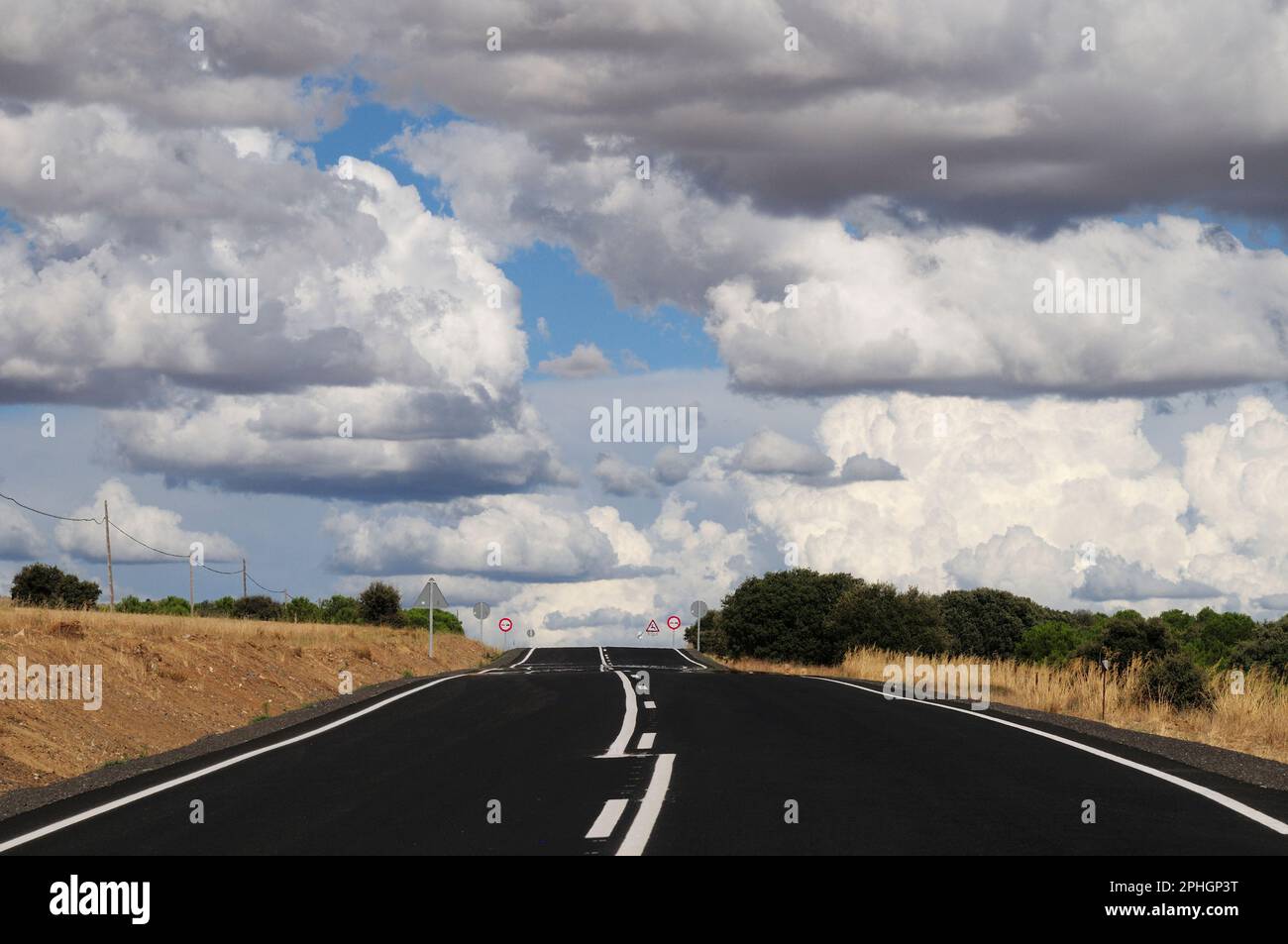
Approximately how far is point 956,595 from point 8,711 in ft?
312

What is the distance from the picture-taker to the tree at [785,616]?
77250 mm

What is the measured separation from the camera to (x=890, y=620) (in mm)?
62000

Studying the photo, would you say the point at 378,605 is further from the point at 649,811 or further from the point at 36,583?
the point at 649,811

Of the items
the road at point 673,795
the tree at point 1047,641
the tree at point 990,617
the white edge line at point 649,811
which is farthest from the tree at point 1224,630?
the white edge line at point 649,811

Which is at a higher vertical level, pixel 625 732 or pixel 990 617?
pixel 625 732

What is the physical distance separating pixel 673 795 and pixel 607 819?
50.8 inches

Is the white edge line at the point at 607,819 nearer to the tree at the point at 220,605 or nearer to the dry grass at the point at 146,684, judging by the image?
the dry grass at the point at 146,684

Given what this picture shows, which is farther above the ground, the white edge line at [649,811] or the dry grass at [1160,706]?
the white edge line at [649,811]

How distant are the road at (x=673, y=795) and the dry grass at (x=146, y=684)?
2.83 metres

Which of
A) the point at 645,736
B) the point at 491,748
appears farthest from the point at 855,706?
the point at 491,748

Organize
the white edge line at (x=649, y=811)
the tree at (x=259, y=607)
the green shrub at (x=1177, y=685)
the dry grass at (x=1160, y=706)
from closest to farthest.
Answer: the white edge line at (x=649, y=811) → the dry grass at (x=1160, y=706) → the green shrub at (x=1177, y=685) → the tree at (x=259, y=607)

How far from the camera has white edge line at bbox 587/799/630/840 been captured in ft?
29.9

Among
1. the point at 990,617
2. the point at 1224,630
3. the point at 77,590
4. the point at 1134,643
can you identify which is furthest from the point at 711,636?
the point at 1134,643
